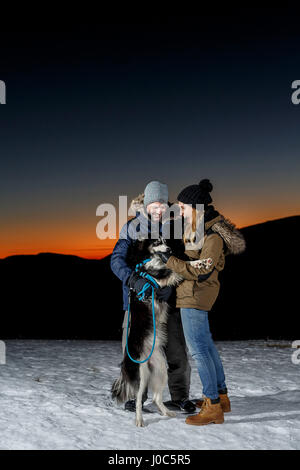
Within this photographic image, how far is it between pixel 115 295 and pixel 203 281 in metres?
79.8

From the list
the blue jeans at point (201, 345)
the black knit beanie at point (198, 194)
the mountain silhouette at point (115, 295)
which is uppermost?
the black knit beanie at point (198, 194)

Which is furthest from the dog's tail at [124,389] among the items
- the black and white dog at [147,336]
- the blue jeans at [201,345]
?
the blue jeans at [201,345]

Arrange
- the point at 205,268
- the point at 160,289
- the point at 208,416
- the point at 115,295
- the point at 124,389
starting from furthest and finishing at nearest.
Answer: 1. the point at 115,295
2. the point at 124,389
3. the point at 160,289
4. the point at 208,416
5. the point at 205,268

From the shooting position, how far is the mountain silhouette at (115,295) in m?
55.1

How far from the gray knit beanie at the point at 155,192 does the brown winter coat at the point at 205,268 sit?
645mm

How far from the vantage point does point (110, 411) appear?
4484 mm

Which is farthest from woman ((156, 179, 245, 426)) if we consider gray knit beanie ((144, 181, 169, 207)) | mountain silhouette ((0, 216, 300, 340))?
mountain silhouette ((0, 216, 300, 340))

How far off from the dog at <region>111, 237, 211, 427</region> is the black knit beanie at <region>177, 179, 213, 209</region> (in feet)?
1.51

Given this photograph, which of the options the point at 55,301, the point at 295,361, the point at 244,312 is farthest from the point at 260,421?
the point at 55,301

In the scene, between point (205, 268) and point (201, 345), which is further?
point (201, 345)

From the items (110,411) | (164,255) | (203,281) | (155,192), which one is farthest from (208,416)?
(155,192)

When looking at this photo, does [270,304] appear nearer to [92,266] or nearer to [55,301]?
[55,301]

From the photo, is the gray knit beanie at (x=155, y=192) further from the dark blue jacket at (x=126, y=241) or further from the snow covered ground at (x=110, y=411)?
the snow covered ground at (x=110, y=411)

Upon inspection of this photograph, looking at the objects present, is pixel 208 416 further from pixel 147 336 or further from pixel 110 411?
pixel 110 411
